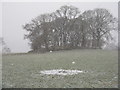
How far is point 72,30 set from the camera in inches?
1677

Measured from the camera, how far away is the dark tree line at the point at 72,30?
41031 mm

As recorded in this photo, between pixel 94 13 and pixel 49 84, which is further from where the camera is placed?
pixel 94 13

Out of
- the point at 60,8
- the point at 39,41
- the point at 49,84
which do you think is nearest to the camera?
the point at 49,84

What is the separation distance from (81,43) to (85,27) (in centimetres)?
355

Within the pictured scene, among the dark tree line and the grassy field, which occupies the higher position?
the dark tree line

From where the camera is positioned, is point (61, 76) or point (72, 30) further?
point (72, 30)

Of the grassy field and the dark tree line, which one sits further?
the dark tree line

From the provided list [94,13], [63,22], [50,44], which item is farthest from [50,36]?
[94,13]

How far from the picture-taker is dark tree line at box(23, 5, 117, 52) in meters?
41.0

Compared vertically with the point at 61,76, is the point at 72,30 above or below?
above

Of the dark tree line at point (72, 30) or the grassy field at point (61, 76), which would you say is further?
the dark tree line at point (72, 30)

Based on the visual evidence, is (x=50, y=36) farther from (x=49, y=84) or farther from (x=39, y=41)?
(x=49, y=84)

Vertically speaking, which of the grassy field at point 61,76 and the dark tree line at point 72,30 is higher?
the dark tree line at point 72,30

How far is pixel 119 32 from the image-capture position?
4059cm
